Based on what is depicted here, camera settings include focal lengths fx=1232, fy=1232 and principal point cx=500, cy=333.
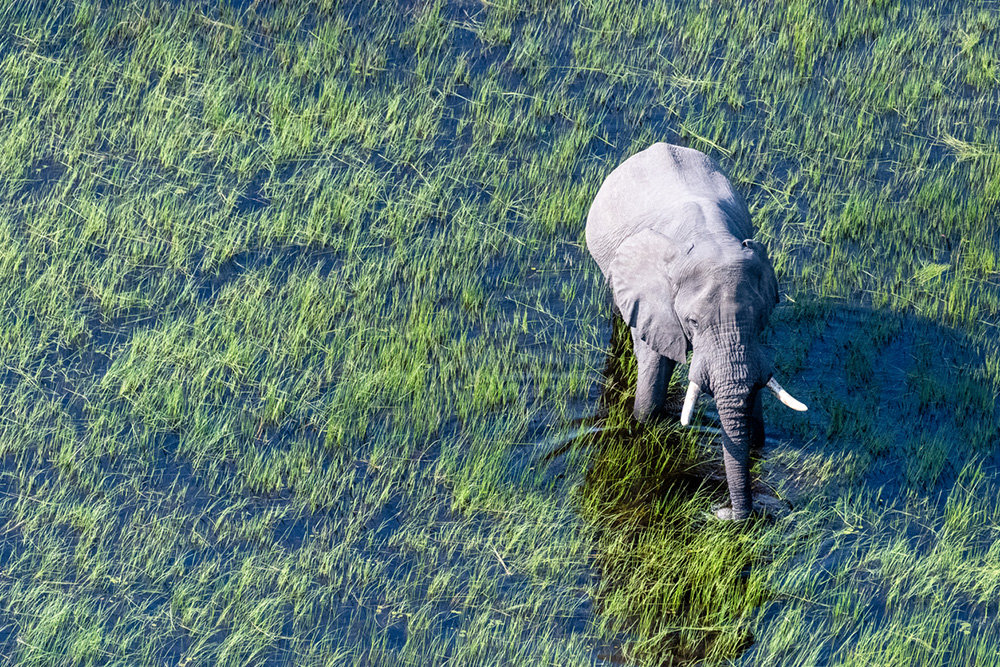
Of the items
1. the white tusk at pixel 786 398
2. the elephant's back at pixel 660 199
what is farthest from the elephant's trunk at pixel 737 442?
the elephant's back at pixel 660 199

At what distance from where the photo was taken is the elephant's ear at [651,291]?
4.89 metres

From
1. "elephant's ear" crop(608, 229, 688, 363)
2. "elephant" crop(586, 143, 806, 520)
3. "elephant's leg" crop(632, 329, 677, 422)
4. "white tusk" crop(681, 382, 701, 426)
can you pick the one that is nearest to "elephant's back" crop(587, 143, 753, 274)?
"elephant" crop(586, 143, 806, 520)

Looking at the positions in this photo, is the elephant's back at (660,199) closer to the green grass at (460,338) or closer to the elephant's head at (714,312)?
the elephant's head at (714,312)

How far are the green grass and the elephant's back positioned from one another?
24.6 inches

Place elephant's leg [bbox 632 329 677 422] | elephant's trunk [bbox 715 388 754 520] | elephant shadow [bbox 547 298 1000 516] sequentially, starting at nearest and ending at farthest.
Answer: elephant's trunk [bbox 715 388 754 520] → elephant's leg [bbox 632 329 677 422] → elephant shadow [bbox 547 298 1000 516]

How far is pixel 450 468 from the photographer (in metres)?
5.44

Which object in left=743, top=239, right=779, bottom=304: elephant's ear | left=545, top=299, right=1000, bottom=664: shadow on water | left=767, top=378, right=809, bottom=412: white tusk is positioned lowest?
left=545, top=299, right=1000, bottom=664: shadow on water

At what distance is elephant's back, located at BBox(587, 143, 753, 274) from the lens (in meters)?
5.08

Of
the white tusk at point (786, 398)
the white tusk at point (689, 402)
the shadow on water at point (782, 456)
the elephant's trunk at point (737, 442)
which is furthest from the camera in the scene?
the shadow on water at point (782, 456)

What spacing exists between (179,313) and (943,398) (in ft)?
11.9

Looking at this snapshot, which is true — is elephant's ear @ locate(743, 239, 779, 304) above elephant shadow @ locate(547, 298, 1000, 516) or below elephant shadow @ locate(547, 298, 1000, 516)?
above

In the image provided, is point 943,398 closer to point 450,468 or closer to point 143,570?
point 450,468

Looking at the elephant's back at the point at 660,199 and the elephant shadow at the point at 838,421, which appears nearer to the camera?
the elephant's back at the point at 660,199

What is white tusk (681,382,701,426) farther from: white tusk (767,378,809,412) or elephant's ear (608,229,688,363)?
white tusk (767,378,809,412)
